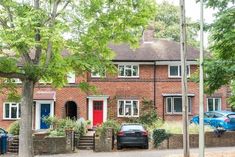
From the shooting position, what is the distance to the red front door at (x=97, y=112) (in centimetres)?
3810

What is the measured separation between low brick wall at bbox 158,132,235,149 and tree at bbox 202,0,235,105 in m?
10.6

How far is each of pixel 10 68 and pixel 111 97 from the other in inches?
708

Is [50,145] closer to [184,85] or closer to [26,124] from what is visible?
[26,124]

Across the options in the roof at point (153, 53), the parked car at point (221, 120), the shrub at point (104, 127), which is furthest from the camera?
the roof at point (153, 53)

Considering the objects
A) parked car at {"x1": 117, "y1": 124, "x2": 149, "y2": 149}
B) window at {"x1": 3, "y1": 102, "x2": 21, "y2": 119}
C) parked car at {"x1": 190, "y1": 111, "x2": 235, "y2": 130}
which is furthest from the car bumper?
window at {"x1": 3, "y1": 102, "x2": 21, "y2": 119}

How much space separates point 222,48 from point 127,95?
70.4 ft

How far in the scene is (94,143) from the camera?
27984 millimetres

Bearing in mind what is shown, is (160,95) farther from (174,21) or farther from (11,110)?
(174,21)

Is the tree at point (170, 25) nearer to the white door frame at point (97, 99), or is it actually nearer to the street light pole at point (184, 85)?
the white door frame at point (97, 99)

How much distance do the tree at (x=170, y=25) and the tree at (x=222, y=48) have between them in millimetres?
49559

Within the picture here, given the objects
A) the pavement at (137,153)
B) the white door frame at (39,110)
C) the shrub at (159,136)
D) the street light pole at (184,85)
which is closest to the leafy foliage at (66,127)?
the pavement at (137,153)

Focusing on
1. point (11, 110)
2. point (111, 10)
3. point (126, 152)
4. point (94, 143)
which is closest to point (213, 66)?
point (111, 10)

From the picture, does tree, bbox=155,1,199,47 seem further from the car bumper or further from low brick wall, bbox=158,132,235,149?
the car bumper

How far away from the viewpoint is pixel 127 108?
125ft
